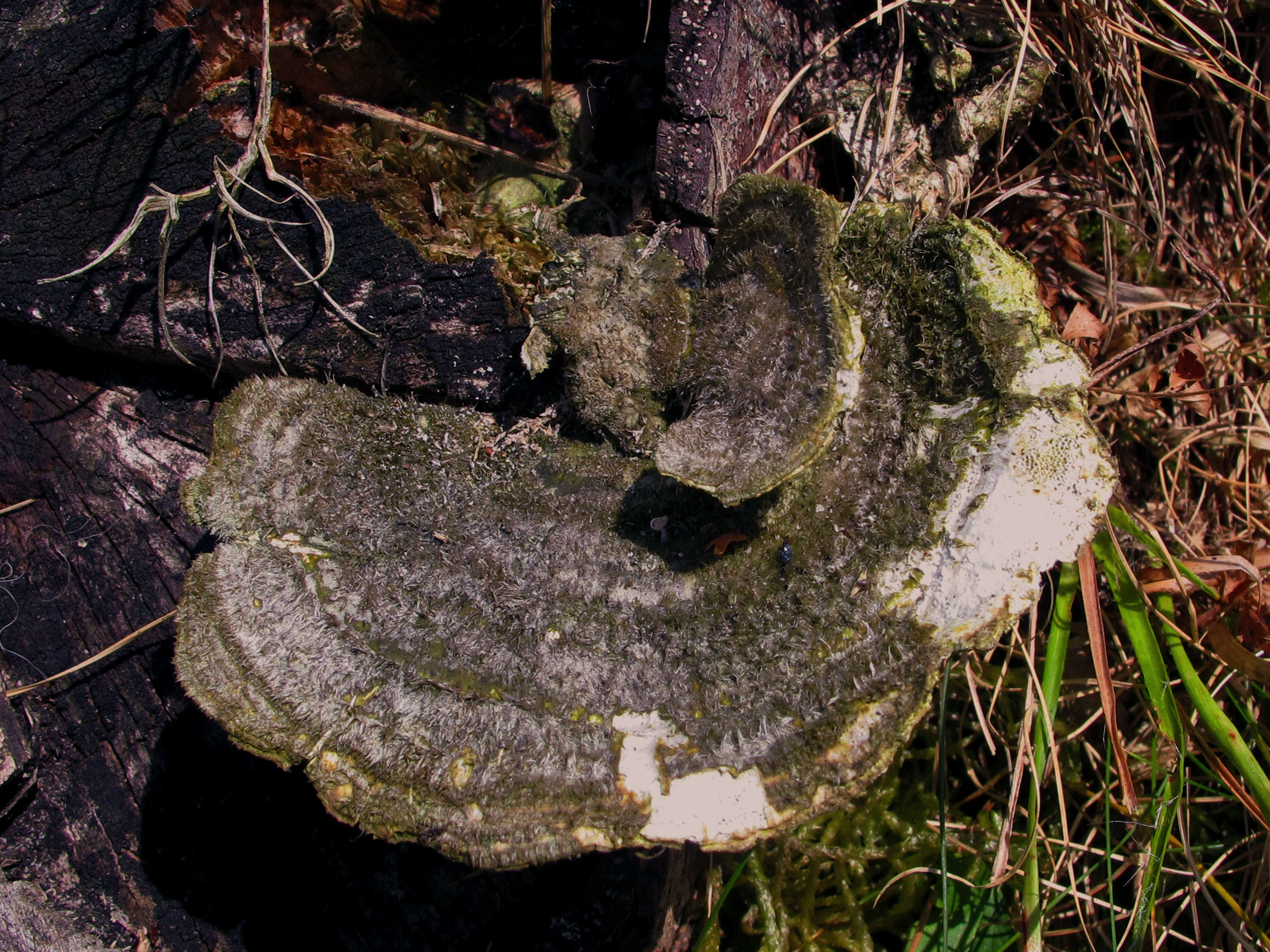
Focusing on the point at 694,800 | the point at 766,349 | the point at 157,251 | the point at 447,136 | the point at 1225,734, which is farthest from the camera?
the point at 447,136

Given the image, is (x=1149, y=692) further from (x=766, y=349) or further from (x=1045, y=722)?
(x=766, y=349)

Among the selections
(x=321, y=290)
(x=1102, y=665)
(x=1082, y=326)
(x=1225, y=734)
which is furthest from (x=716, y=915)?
(x=1082, y=326)

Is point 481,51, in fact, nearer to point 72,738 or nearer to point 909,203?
point 909,203

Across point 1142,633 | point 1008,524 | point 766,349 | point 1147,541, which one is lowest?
point 1142,633

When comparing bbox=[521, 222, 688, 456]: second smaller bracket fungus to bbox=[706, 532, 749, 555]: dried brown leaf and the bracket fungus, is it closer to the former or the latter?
the bracket fungus

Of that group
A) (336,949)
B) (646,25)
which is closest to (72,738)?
(336,949)
